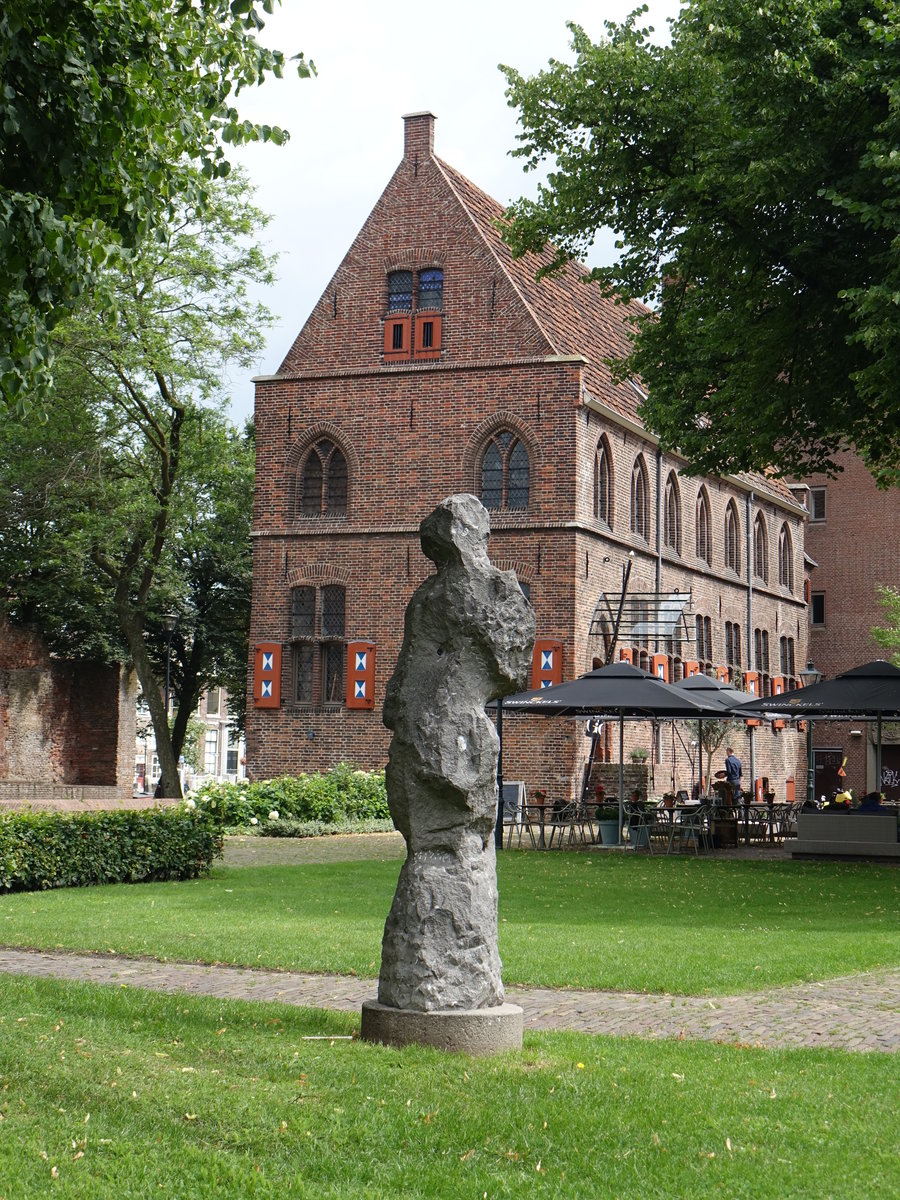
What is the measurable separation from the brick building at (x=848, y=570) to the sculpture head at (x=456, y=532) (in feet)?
141

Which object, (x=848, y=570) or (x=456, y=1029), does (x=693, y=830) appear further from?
(x=848, y=570)

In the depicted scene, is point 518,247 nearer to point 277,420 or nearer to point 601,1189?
point 277,420

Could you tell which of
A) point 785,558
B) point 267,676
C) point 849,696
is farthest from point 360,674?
point 785,558

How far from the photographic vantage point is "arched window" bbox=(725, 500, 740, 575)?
4084 centimetres

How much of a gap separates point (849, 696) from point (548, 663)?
9.54 m

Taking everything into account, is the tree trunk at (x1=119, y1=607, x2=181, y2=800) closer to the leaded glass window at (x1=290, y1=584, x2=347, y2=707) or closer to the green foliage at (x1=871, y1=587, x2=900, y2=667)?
the leaded glass window at (x1=290, y1=584, x2=347, y2=707)

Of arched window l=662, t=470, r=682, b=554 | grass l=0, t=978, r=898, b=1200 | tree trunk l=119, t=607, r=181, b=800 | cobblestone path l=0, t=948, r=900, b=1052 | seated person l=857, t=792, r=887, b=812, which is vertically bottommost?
cobblestone path l=0, t=948, r=900, b=1052

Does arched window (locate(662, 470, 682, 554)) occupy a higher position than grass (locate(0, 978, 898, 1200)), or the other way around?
arched window (locate(662, 470, 682, 554))

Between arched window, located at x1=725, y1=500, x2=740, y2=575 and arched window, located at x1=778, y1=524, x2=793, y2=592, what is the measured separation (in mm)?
4060

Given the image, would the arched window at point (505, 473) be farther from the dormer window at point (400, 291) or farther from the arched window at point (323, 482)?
the dormer window at point (400, 291)

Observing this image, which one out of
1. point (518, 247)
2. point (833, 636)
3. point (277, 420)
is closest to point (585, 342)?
point (277, 420)


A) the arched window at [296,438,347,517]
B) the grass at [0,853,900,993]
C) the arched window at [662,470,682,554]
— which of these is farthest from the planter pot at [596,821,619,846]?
the arched window at [662,470,682,554]

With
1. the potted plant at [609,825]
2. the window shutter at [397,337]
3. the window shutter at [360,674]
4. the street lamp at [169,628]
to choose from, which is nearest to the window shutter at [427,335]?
the window shutter at [397,337]

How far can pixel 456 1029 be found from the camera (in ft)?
23.0
